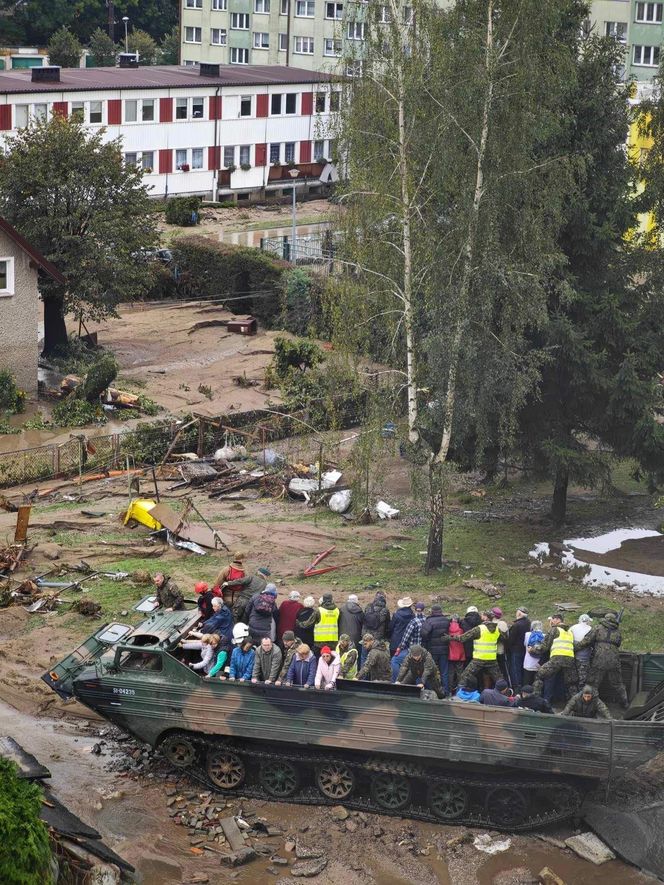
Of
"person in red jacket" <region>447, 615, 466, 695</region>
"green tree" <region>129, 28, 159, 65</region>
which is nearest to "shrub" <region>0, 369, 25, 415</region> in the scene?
"person in red jacket" <region>447, 615, 466, 695</region>

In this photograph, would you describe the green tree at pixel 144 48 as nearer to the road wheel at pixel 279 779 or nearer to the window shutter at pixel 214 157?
→ the window shutter at pixel 214 157

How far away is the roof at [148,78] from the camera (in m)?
53.3

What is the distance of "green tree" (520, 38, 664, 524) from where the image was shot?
23.3 meters

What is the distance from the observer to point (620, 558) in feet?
80.5

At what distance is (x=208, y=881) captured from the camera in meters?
15.4

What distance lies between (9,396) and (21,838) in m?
23.2

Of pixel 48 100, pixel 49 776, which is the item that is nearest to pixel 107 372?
pixel 49 776

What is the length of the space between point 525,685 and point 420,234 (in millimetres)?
8533

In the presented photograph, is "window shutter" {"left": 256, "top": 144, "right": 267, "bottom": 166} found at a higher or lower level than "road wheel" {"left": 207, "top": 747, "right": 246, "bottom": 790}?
higher

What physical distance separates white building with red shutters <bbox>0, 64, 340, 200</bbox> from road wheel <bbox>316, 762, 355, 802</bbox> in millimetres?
38276

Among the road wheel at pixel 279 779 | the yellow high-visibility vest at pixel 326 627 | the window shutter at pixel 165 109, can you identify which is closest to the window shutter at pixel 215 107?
the window shutter at pixel 165 109

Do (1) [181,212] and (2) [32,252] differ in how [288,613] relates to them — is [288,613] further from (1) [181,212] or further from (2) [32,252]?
(1) [181,212]

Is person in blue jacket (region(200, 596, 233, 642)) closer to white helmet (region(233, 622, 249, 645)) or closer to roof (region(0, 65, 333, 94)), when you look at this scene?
white helmet (region(233, 622, 249, 645))

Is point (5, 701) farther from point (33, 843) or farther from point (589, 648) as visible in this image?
point (589, 648)
